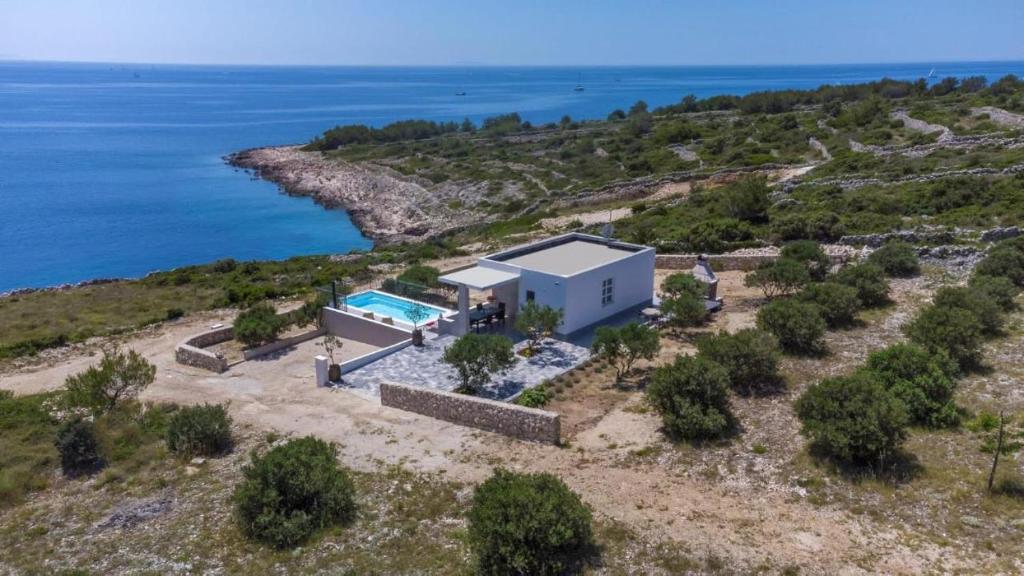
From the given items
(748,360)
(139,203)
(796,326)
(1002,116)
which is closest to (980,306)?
(796,326)

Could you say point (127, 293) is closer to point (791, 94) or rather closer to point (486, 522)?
point (486, 522)

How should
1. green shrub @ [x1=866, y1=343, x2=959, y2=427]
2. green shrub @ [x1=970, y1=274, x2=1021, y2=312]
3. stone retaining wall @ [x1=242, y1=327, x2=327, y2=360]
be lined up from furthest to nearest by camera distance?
stone retaining wall @ [x1=242, y1=327, x2=327, y2=360] < green shrub @ [x1=970, y1=274, x2=1021, y2=312] < green shrub @ [x1=866, y1=343, x2=959, y2=427]

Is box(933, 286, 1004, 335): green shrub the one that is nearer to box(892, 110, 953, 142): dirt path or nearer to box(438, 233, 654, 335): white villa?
box(438, 233, 654, 335): white villa

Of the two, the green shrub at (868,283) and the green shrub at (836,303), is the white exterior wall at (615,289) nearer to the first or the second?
the green shrub at (836,303)

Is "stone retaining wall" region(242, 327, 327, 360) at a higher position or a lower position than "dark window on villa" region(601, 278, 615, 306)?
lower

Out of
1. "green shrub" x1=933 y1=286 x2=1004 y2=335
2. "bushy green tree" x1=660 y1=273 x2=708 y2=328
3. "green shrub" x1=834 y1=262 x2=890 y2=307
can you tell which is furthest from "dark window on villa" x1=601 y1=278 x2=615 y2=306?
"green shrub" x1=933 y1=286 x2=1004 y2=335

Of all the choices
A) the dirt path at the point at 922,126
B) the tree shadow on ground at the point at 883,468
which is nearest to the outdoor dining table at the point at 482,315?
the tree shadow on ground at the point at 883,468

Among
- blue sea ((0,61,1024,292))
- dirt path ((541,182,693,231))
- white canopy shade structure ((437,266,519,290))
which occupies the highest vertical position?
white canopy shade structure ((437,266,519,290))

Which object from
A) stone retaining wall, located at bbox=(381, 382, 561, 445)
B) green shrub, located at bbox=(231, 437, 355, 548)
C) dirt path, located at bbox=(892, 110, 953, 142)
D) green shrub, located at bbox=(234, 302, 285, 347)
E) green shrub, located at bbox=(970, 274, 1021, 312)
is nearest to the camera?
green shrub, located at bbox=(231, 437, 355, 548)

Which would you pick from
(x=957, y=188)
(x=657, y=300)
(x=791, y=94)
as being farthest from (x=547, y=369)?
(x=791, y=94)
